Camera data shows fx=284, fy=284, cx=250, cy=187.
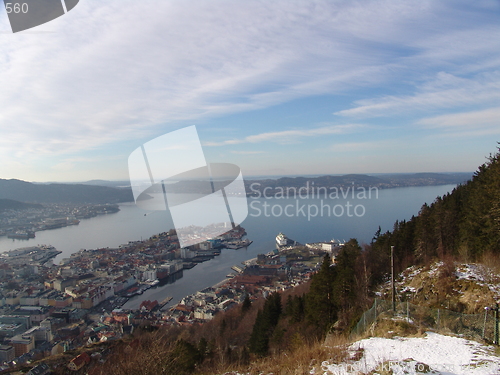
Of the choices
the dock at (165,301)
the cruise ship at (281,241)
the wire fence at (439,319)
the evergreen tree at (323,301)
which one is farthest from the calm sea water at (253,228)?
the wire fence at (439,319)

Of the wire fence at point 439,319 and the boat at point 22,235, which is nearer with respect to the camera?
the wire fence at point 439,319

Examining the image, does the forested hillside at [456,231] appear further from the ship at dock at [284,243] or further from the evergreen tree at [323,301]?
the ship at dock at [284,243]

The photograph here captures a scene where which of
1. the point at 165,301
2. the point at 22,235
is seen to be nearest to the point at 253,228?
the point at 165,301

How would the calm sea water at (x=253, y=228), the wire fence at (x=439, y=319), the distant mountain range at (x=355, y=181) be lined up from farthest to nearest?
1. the distant mountain range at (x=355, y=181)
2. the calm sea water at (x=253, y=228)
3. the wire fence at (x=439, y=319)

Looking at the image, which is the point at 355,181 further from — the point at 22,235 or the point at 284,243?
the point at 22,235

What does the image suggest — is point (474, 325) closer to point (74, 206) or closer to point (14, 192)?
point (74, 206)

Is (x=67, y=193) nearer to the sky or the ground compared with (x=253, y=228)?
nearer to the sky
